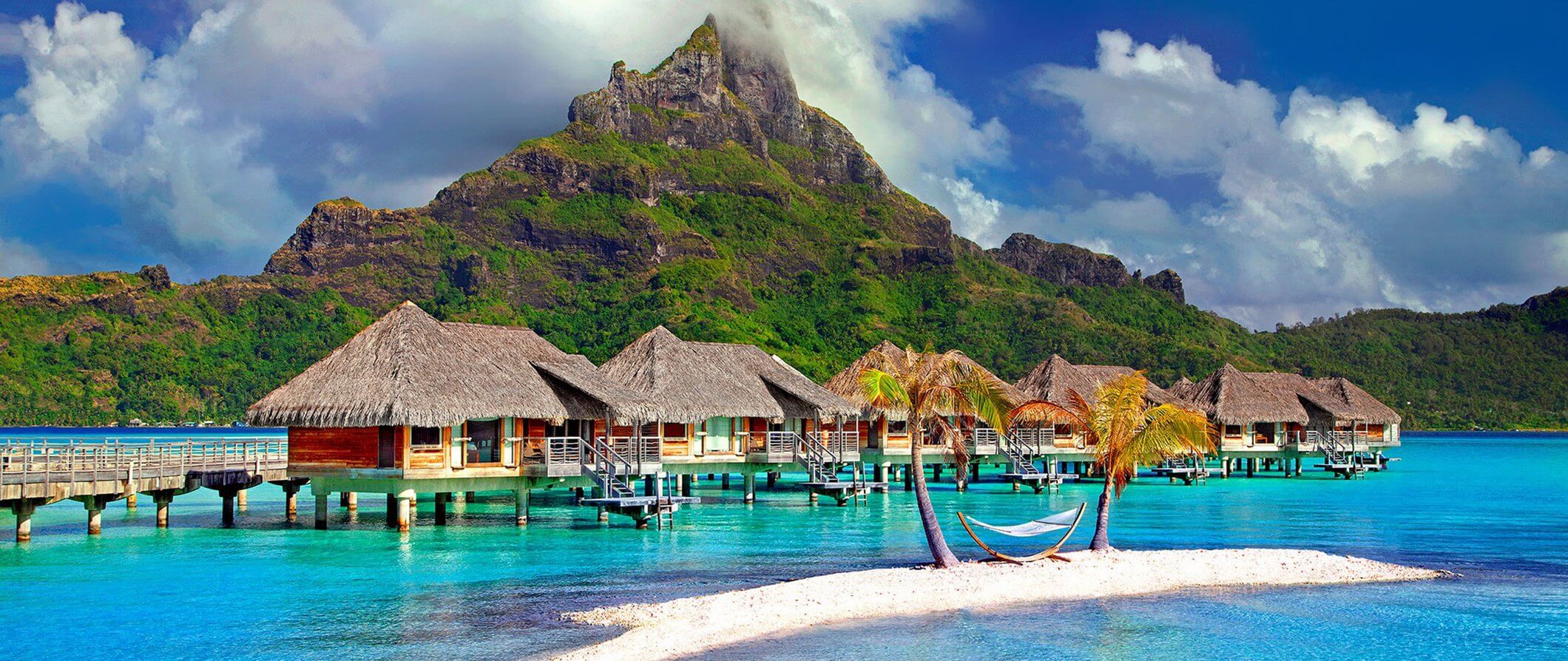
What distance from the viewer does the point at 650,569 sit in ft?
86.1

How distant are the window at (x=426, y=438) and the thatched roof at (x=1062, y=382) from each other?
30140 millimetres

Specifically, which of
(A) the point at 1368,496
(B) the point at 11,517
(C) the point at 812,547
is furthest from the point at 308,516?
(A) the point at 1368,496

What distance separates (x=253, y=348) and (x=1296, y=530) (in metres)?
116

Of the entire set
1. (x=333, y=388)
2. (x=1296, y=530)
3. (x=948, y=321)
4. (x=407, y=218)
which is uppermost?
(x=407, y=218)

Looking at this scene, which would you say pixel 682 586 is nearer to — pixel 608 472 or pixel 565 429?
pixel 608 472

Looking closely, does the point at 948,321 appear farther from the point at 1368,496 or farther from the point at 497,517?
the point at 497,517

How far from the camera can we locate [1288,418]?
206ft

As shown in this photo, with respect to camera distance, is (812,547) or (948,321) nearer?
(812,547)

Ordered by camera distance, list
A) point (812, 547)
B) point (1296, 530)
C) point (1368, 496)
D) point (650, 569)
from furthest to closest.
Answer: point (1368, 496) → point (1296, 530) → point (812, 547) → point (650, 569)

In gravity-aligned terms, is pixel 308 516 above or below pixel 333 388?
below

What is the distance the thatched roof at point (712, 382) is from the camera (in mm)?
39375

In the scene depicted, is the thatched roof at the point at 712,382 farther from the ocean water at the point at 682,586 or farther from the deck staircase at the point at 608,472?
the ocean water at the point at 682,586

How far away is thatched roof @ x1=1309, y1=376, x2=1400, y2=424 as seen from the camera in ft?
225

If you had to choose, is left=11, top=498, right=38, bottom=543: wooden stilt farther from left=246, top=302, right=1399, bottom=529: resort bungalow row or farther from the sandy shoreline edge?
the sandy shoreline edge
